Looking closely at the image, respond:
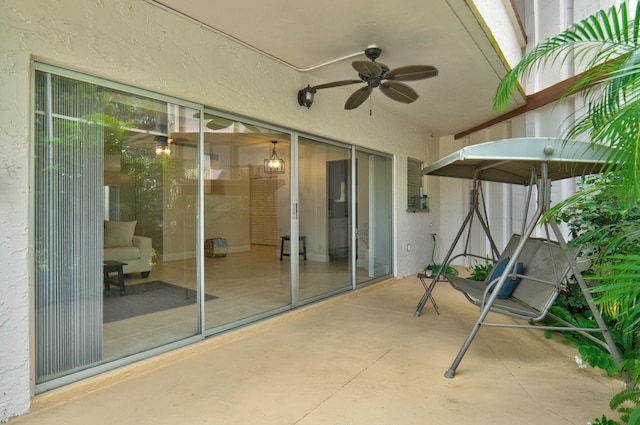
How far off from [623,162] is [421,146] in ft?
17.7

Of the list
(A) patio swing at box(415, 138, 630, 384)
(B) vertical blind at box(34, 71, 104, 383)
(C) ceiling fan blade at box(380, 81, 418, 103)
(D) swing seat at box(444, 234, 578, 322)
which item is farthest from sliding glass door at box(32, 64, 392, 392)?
(D) swing seat at box(444, 234, 578, 322)

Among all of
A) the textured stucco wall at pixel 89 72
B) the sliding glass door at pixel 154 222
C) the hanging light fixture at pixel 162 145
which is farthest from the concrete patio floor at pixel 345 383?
the hanging light fixture at pixel 162 145

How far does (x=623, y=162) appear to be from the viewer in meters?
1.22

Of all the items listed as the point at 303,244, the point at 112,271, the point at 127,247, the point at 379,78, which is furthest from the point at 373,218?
the point at 112,271

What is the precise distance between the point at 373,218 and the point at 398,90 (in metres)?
2.38

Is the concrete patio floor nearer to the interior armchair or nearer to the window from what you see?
the interior armchair

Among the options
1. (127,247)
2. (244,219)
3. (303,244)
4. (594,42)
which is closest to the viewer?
(594,42)

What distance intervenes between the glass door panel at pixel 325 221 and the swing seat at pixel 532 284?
169 cm

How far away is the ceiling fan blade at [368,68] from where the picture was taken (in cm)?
275

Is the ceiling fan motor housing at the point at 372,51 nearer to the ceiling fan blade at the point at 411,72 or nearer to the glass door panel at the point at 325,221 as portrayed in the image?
the ceiling fan blade at the point at 411,72

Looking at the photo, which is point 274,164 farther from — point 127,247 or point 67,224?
point 67,224

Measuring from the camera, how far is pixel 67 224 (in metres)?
2.22

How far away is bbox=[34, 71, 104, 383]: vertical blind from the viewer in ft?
6.91

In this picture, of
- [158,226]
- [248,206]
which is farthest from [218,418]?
[248,206]
